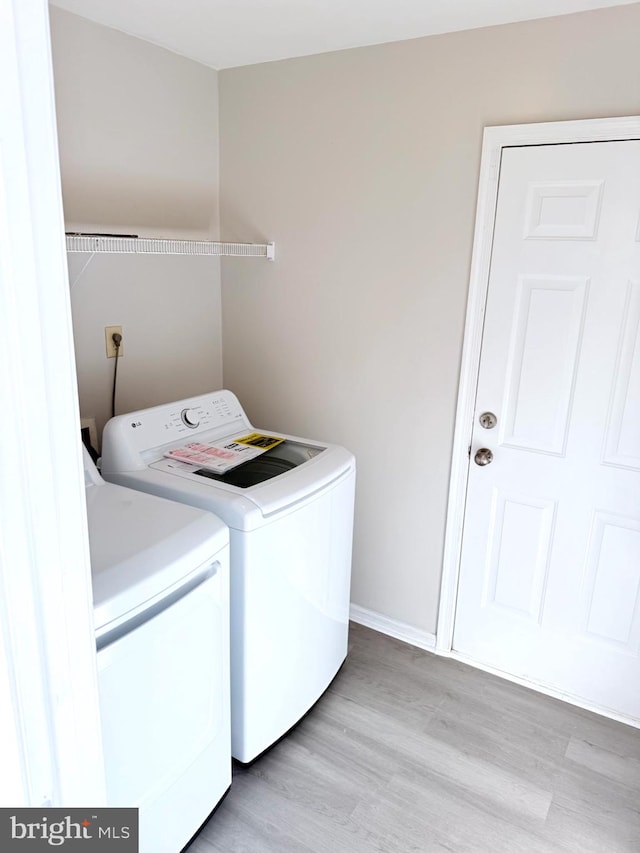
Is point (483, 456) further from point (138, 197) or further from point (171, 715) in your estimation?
point (138, 197)

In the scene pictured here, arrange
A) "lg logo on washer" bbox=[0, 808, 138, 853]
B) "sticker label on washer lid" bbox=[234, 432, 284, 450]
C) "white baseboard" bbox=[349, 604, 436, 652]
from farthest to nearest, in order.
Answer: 1. "white baseboard" bbox=[349, 604, 436, 652]
2. "sticker label on washer lid" bbox=[234, 432, 284, 450]
3. "lg logo on washer" bbox=[0, 808, 138, 853]

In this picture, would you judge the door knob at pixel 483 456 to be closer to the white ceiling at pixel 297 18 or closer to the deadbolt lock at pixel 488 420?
the deadbolt lock at pixel 488 420

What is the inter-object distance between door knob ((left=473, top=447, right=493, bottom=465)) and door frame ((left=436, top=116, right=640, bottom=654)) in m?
0.04

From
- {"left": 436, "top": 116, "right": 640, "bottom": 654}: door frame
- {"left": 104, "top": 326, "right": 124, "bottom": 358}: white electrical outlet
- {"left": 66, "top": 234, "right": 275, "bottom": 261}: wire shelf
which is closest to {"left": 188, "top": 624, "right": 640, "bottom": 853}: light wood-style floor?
{"left": 436, "top": 116, "right": 640, "bottom": 654}: door frame

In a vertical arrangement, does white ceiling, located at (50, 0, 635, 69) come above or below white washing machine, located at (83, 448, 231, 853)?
above

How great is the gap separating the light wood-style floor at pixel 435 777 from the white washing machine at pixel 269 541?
0.43 feet

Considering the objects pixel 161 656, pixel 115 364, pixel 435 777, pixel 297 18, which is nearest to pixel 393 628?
pixel 435 777

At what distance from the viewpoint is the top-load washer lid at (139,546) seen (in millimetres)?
1237

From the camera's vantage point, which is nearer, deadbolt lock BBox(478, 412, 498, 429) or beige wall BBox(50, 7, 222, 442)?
beige wall BBox(50, 7, 222, 442)

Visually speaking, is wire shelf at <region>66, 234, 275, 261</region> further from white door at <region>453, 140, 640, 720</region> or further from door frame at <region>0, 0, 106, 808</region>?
door frame at <region>0, 0, 106, 808</region>

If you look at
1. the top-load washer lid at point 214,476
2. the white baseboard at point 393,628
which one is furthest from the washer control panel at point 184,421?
the white baseboard at point 393,628

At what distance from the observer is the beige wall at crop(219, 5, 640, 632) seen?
188 centimetres

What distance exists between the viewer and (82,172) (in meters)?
2.01

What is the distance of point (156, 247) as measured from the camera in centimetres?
197
